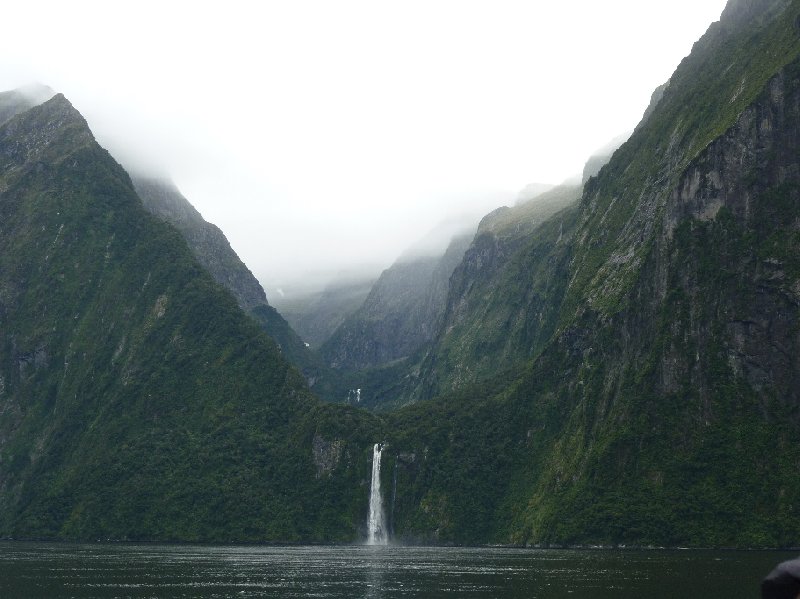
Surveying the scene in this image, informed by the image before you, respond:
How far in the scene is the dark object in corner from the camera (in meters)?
11.6

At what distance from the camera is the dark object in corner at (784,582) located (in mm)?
11586

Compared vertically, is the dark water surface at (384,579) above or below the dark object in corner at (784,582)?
below

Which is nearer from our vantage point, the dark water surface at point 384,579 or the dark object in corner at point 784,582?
the dark object in corner at point 784,582

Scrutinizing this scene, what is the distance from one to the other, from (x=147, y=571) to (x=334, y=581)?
29483 mm

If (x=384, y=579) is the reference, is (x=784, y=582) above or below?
above

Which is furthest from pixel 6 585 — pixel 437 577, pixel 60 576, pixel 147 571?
pixel 437 577

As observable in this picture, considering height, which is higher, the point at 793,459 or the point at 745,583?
the point at 793,459

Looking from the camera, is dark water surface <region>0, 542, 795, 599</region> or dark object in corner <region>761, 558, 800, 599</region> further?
dark water surface <region>0, 542, 795, 599</region>

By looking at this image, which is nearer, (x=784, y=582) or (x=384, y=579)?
(x=784, y=582)

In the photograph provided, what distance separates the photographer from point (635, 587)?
292 feet

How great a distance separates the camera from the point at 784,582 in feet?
38.8

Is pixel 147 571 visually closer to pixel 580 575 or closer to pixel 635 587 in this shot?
pixel 580 575

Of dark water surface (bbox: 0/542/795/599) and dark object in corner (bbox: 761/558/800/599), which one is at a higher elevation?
dark object in corner (bbox: 761/558/800/599)

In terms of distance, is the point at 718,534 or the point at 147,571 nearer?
the point at 147,571
